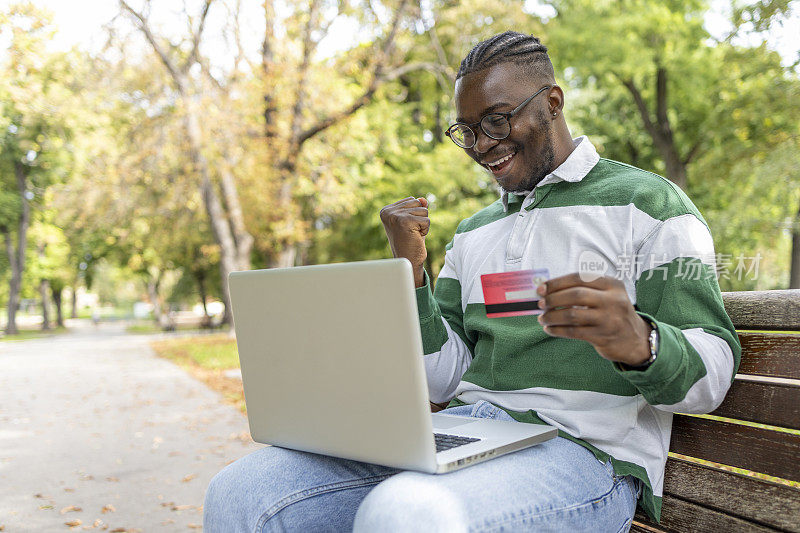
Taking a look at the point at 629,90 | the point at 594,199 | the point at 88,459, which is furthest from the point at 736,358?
the point at 629,90

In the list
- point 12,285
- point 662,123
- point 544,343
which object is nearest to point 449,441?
point 544,343

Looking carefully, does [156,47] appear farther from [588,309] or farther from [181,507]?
[588,309]

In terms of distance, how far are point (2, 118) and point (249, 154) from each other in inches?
491

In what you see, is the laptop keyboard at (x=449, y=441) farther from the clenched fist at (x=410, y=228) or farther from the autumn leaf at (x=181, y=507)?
the autumn leaf at (x=181, y=507)

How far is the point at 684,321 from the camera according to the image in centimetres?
160

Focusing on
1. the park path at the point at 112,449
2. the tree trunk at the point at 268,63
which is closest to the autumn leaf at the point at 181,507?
the park path at the point at 112,449

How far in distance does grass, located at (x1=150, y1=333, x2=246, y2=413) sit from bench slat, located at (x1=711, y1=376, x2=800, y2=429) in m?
6.40

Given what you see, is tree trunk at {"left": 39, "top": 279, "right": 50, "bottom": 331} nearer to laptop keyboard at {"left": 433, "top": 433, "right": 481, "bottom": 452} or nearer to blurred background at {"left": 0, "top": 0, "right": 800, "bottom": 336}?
blurred background at {"left": 0, "top": 0, "right": 800, "bottom": 336}

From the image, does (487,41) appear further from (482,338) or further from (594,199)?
(482,338)

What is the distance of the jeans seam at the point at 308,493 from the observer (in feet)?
5.69

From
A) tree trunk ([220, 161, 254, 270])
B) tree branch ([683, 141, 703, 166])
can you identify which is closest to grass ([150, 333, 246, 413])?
tree trunk ([220, 161, 254, 270])

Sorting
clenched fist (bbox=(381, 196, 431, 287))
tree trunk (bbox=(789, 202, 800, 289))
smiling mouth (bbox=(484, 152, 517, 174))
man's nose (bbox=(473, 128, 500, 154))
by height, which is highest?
man's nose (bbox=(473, 128, 500, 154))

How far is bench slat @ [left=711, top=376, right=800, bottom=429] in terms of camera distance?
1.59 meters

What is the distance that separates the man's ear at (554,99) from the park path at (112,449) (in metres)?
2.99
